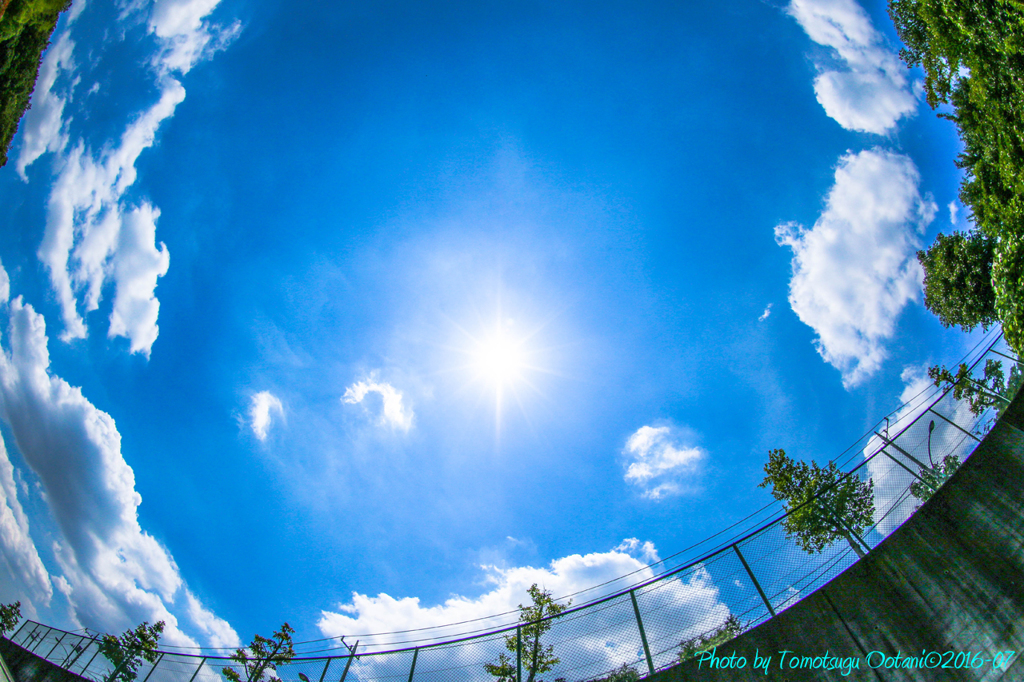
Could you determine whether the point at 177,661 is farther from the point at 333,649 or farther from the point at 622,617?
the point at 622,617

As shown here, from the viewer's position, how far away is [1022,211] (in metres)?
6.59

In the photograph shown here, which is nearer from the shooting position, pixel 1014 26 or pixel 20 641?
pixel 1014 26

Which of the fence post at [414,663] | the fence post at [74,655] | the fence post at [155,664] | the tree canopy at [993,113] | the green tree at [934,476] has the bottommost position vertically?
the fence post at [414,663]

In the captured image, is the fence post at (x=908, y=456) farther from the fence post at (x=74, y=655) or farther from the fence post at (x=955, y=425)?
the fence post at (x=74, y=655)

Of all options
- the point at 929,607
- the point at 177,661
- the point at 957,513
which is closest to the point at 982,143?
the point at 957,513

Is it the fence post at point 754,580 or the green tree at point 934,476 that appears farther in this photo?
the green tree at point 934,476

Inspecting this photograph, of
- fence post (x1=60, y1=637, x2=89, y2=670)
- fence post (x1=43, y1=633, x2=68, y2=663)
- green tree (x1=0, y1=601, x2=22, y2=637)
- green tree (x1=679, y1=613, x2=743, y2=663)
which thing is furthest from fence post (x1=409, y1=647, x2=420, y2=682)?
green tree (x1=0, y1=601, x2=22, y2=637)

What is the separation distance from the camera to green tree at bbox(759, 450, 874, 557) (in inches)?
287

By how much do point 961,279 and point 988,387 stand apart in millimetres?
5895

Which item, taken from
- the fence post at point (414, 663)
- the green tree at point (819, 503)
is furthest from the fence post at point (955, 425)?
the fence post at point (414, 663)

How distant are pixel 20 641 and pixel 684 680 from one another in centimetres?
2366

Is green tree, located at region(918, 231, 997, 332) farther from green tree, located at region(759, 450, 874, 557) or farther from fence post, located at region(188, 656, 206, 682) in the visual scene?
fence post, located at region(188, 656, 206, 682)

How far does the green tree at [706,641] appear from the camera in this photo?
656 centimetres

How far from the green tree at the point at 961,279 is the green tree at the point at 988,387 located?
492 cm
